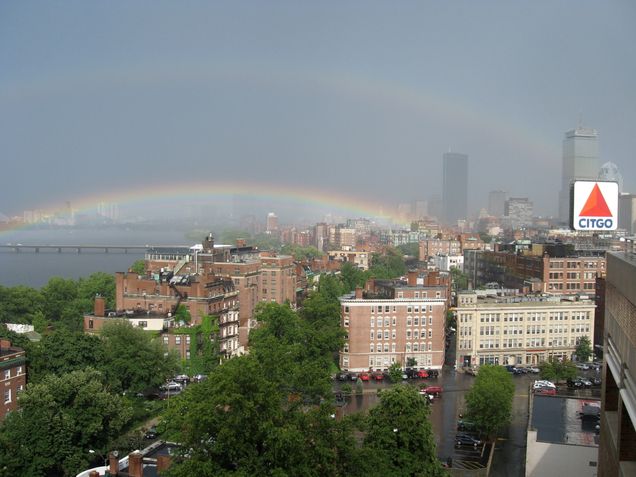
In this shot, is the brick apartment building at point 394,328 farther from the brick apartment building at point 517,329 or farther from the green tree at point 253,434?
the green tree at point 253,434

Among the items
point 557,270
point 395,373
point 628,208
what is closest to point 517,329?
point 395,373

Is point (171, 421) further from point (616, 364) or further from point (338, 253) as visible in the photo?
point (338, 253)

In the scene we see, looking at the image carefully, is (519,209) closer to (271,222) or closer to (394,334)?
(271,222)

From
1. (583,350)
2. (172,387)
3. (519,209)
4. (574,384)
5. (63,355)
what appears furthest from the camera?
(519,209)

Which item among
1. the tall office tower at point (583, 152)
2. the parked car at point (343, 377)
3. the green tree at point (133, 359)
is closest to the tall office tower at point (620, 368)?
the green tree at point (133, 359)

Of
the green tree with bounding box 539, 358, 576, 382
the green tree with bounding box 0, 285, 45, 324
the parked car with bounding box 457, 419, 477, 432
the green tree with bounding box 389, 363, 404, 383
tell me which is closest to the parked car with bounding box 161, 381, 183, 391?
the green tree with bounding box 389, 363, 404, 383

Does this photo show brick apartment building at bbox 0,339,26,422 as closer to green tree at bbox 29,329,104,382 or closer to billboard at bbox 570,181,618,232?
green tree at bbox 29,329,104,382

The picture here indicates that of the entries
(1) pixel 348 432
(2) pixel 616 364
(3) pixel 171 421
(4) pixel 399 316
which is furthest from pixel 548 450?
(4) pixel 399 316
